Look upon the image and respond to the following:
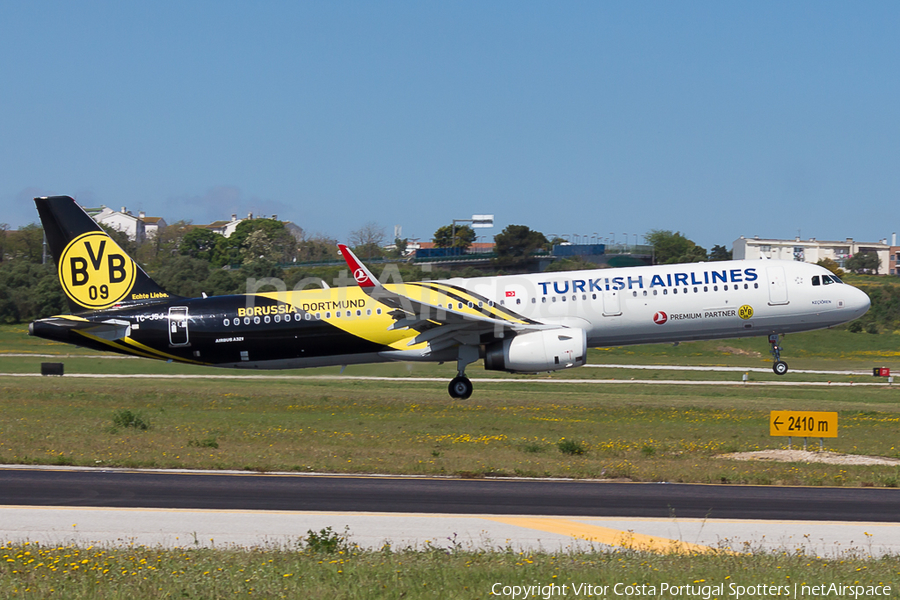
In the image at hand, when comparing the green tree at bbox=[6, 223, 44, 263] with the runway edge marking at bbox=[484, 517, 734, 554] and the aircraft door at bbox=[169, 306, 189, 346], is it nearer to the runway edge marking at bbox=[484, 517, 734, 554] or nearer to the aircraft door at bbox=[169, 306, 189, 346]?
the aircraft door at bbox=[169, 306, 189, 346]

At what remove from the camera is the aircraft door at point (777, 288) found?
31.4 meters

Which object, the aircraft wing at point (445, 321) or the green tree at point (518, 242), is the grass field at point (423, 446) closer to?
the aircraft wing at point (445, 321)

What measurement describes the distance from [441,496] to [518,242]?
75.1m

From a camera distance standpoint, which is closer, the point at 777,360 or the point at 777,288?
the point at 777,288

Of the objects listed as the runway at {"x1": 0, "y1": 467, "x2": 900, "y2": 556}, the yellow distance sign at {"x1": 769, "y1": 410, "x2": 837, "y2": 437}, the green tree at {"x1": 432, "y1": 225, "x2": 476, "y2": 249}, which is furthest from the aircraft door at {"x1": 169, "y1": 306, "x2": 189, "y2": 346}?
the green tree at {"x1": 432, "y1": 225, "x2": 476, "y2": 249}

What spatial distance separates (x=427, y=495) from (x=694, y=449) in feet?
35.5

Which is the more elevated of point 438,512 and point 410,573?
point 410,573

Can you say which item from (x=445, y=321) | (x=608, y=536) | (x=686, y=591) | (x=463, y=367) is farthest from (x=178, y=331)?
(x=686, y=591)

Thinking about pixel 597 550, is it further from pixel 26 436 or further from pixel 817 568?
pixel 26 436

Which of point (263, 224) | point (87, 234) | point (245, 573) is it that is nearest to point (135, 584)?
point (245, 573)

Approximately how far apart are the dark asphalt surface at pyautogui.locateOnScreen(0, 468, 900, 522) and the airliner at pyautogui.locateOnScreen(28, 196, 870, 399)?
11.1m

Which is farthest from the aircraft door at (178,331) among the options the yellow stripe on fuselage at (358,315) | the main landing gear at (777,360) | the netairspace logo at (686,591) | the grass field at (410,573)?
the netairspace logo at (686,591)

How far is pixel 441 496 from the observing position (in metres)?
18.2

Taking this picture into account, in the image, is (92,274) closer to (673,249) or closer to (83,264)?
(83,264)
